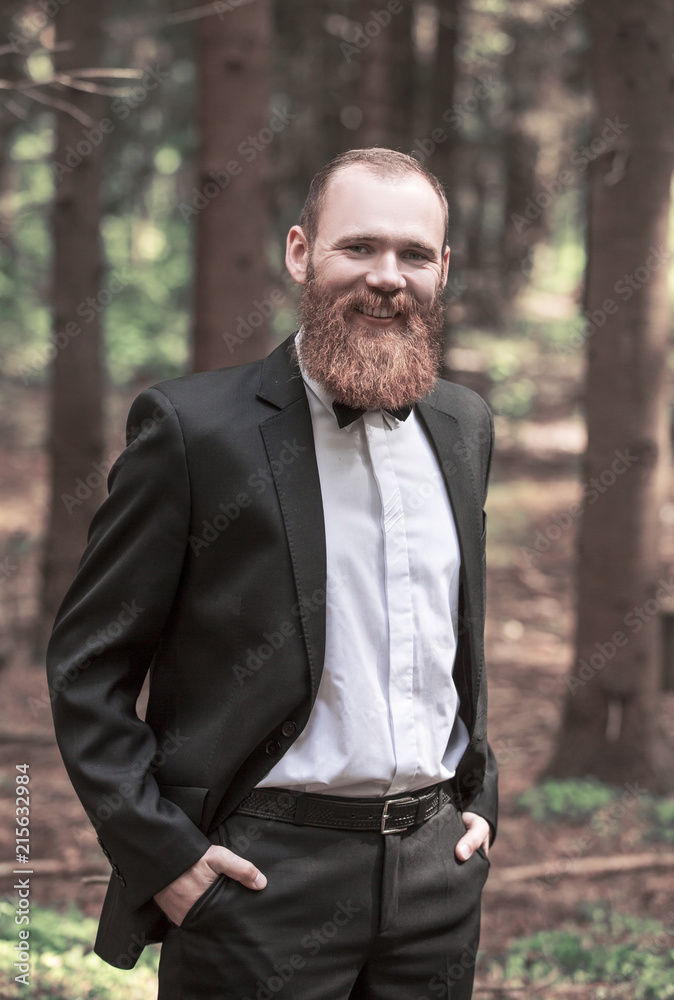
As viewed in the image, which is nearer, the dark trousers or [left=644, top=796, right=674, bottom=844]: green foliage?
the dark trousers

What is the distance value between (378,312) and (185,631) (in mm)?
903

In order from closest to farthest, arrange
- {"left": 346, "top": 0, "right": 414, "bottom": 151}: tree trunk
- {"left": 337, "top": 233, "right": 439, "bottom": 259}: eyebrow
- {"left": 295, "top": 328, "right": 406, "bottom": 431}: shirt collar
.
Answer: {"left": 337, "top": 233, "right": 439, "bottom": 259}: eyebrow → {"left": 295, "top": 328, "right": 406, "bottom": 431}: shirt collar → {"left": 346, "top": 0, "right": 414, "bottom": 151}: tree trunk

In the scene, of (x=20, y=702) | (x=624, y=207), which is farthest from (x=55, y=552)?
(x=624, y=207)

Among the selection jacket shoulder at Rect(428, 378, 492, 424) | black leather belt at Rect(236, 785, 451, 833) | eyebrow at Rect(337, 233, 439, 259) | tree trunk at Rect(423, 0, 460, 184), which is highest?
tree trunk at Rect(423, 0, 460, 184)

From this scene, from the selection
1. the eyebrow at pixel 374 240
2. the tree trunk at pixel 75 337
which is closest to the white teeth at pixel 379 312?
the eyebrow at pixel 374 240

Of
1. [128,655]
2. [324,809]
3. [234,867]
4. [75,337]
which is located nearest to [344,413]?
[128,655]

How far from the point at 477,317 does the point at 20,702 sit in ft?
40.4

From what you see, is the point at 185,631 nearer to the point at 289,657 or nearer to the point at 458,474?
the point at 289,657

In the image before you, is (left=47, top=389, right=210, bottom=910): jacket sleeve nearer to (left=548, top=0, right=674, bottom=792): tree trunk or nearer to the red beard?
the red beard

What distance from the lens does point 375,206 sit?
235 cm

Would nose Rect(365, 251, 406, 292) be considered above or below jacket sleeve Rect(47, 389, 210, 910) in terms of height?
above

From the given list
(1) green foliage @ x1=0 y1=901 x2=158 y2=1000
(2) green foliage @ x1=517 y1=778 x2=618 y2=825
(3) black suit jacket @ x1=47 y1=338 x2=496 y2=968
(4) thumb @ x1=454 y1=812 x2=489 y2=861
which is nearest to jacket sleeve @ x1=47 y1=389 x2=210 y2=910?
(3) black suit jacket @ x1=47 y1=338 x2=496 y2=968

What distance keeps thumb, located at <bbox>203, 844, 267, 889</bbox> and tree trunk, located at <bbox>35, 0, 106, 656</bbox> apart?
6675 millimetres

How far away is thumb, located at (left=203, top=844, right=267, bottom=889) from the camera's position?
7.28 ft
